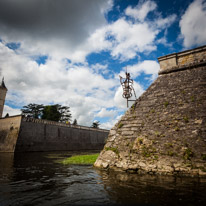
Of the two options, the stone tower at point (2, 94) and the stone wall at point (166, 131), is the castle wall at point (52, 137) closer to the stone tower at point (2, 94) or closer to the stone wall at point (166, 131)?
the stone wall at point (166, 131)

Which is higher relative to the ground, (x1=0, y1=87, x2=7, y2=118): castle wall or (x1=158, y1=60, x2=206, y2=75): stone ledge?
(x1=0, y1=87, x2=7, y2=118): castle wall

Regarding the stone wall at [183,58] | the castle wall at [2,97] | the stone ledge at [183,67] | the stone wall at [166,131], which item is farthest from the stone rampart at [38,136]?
the stone wall at [183,58]

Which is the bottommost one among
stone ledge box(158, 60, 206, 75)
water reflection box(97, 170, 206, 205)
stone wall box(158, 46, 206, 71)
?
water reflection box(97, 170, 206, 205)

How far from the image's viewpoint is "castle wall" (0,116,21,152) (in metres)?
17.1

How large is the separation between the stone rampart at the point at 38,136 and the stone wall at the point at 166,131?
15.1 m

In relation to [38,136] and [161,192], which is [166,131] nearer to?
[161,192]

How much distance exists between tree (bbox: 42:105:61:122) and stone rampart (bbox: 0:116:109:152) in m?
17.1

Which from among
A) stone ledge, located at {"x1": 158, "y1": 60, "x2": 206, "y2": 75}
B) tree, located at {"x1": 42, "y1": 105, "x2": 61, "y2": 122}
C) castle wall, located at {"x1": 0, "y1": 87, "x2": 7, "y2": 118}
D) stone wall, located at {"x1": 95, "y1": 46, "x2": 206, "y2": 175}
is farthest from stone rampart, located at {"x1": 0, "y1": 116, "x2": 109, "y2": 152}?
stone ledge, located at {"x1": 158, "y1": 60, "x2": 206, "y2": 75}

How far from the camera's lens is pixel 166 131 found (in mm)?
5637

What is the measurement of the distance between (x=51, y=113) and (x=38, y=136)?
22380 mm

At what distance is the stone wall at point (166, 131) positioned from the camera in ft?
15.8

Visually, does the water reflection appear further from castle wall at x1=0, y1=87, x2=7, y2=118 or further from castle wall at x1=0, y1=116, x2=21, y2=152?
castle wall at x1=0, y1=87, x2=7, y2=118

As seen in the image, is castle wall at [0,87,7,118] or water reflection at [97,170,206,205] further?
castle wall at [0,87,7,118]

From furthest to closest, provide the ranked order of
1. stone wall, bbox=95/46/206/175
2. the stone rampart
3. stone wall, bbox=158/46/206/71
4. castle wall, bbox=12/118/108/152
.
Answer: castle wall, bbox=12/118/108/152
the stone rampart
stone wall, bbox=158/46/206/71
stone wall, bbox=95/46/206/175
